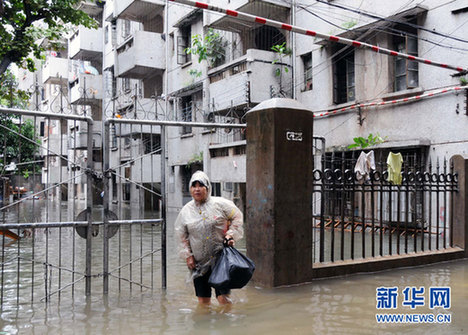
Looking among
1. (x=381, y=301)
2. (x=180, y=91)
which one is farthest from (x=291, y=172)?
(x=180, y=91)

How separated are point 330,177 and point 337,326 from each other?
2608 millimetres

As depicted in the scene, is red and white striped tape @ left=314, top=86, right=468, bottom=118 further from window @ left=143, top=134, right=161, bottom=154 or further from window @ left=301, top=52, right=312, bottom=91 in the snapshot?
window @ left=143, top=134, right=161, bottom=154

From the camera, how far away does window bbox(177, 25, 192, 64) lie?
24.1 meters

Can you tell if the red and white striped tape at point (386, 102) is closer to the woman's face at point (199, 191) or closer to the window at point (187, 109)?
the window at point (187, 109)

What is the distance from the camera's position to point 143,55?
990 inches

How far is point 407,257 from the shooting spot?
7605 millimetres

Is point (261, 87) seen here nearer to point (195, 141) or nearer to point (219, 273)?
point (195, 141)

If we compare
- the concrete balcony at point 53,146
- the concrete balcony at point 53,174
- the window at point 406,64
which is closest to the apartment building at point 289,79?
the window at point 406,64

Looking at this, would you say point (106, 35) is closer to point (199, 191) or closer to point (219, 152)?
point (219, 152)

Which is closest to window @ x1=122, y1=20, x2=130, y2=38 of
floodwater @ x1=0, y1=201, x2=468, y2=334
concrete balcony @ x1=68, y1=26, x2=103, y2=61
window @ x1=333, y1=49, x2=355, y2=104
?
concrete balcony @ x1=68, y1=26, x2=103, y2=61

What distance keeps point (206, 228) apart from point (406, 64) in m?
11.0

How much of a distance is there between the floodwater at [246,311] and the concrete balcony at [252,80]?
12.1 meters

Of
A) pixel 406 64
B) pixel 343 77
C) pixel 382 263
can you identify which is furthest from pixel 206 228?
pixel 343 77

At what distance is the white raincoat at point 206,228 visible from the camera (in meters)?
5.22
